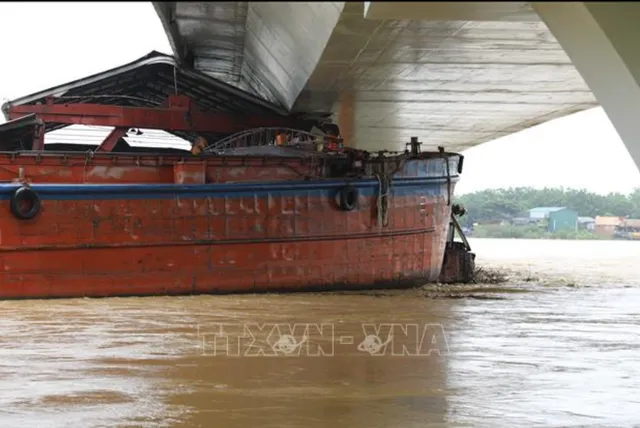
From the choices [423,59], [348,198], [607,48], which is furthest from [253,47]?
[607,48]

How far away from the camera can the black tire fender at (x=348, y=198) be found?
11.6m

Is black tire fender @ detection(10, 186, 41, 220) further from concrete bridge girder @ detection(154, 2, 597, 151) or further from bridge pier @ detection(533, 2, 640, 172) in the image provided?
bridge pier @ detection(533, 2, 640, 172)

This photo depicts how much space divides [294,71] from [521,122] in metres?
8.66

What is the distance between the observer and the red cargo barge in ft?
34.0

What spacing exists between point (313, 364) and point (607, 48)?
12.5 ft

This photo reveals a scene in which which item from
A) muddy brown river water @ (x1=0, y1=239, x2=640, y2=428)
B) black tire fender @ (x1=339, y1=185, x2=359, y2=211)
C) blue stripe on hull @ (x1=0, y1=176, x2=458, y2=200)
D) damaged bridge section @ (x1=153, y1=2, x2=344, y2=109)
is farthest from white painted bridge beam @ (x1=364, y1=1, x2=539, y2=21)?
black tire fender @ (x1=339, y1=185, x2=359, y2=211)

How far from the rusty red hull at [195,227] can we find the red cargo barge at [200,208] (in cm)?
2

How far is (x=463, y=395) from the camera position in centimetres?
478

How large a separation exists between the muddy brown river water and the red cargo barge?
2.47 ft

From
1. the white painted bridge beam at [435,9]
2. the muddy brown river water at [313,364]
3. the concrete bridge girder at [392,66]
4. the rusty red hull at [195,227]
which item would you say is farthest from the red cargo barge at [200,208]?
the white painted bridge beam at [435,9]

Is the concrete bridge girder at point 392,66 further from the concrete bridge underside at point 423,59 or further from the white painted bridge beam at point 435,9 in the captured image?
the white painted bridge beam at point 435,9

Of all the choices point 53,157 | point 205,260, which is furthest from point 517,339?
point 53,157

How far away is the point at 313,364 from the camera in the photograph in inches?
223

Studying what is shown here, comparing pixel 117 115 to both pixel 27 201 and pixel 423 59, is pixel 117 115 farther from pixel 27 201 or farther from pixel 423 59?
pixel 423 59
